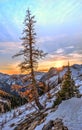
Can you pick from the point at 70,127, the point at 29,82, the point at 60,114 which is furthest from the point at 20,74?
the point at 70,127

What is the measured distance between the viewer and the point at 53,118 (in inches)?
791

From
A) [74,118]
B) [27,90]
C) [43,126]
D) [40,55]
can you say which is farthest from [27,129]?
[40,55]

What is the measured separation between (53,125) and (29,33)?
16422 mm

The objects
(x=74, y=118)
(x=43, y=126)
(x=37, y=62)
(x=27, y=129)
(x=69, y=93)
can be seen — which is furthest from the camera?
(x=37, y=62)

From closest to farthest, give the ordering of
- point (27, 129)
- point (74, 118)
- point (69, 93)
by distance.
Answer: point (74, 118)
point (27, 129)
point (69, 93)

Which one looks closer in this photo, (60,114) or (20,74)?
(60,114)

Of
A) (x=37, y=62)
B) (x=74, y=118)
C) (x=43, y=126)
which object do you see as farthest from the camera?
(x=37, y=62)

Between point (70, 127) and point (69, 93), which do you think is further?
point (69, 93)

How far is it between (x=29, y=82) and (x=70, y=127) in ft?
54.1

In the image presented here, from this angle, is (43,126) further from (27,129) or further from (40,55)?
(40,55)

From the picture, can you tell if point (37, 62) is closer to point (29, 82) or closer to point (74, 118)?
point (29, 82)

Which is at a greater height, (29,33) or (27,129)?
(29,33)

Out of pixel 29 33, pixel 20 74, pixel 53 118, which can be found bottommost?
pixel 53 118

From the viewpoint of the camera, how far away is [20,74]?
3397 centimetres
